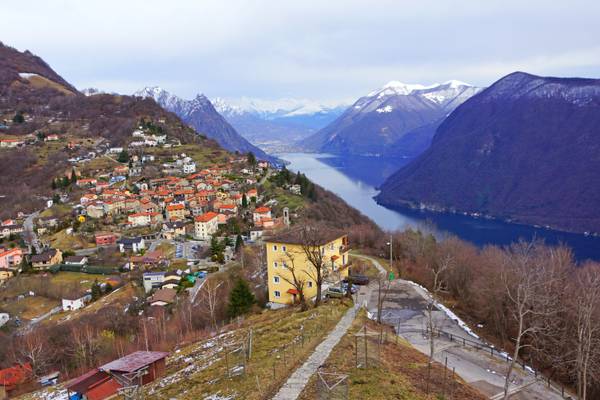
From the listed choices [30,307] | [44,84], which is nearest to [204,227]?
[30,307]

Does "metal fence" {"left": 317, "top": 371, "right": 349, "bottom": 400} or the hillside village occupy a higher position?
"metal fence" {"left": 317, "top": 371, "right": 349, "bottom": 400}

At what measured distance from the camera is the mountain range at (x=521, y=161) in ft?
355

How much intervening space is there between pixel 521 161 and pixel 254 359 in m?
138

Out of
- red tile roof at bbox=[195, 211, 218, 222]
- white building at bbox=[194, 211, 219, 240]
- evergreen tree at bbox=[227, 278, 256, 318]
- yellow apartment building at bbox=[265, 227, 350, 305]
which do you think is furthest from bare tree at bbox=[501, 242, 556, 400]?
red tile roof at bbox=[195, 211, 218, 222]

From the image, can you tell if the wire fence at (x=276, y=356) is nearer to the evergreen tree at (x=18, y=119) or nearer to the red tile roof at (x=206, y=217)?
the red tile roof at (x=206, y=217)

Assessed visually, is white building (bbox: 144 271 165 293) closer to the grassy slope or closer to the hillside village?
the hillside village

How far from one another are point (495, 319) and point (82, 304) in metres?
33.4

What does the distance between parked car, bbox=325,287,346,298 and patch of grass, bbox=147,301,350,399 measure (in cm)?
208

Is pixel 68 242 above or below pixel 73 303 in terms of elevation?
above

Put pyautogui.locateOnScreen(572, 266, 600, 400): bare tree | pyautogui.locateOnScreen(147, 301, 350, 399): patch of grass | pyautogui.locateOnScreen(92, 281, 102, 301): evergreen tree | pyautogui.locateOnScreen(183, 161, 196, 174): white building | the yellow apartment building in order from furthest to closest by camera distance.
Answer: pyautogui.locateOnScreen(183, 161, 196, 174): white building
pyautogui.locateOnScreen(92, 281, 102, 301): evergreen tree
the yellow apartment building
pyautogui.locateOnScreen(572, 266, 600, 400): bare tree
pyautogui.locateOnScreen(147, 301, 350, 399): patch of grass

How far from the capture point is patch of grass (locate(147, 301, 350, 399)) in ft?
40.0

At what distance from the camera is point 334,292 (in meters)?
22.6

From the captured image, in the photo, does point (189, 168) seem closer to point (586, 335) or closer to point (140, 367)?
point (140, 367)

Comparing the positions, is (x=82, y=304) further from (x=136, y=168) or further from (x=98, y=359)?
(x=136, y=168)
